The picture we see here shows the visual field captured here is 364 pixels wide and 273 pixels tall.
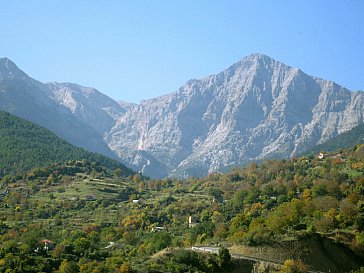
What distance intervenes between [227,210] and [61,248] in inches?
2014

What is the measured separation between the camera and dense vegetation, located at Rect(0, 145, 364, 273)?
6006 cm

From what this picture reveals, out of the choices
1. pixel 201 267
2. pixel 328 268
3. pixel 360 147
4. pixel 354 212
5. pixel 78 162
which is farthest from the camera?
pixel 78 162

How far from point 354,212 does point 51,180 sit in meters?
105

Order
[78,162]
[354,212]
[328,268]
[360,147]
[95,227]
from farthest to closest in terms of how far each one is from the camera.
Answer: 1. [78,162]
2. [360,147]
3. [95,227]
4. [354,212]
5. [328,268]

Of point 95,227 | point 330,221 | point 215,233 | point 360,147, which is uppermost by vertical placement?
point 360,147

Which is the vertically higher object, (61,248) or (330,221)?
(330,221)

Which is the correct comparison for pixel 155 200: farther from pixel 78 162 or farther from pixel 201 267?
pixel 201 267

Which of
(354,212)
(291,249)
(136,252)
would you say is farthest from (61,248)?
(354,212)

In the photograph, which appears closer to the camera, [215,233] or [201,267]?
[201,267]

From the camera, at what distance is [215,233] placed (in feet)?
272

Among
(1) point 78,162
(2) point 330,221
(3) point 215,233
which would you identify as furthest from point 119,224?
(1) point 78,162

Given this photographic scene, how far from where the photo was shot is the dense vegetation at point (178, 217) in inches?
2365

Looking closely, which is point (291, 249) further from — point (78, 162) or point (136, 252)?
point (78, 162)

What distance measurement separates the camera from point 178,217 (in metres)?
116
